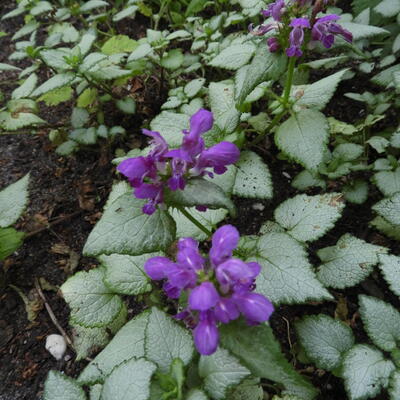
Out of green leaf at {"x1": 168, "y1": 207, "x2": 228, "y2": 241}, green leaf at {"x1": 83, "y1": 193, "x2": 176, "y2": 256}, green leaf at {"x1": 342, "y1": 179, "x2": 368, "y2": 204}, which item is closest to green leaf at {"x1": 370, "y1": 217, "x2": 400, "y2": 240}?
green leaf at {"x1": 342, "y1": 179, "x2": 368, "y2": 204}

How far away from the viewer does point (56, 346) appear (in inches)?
70.3

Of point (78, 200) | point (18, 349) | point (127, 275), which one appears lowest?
point (18, 349)

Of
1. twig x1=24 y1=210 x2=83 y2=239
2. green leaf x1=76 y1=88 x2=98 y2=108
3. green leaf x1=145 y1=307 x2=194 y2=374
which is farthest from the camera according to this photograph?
green leaf x1=76 y1=88 x2=98 y2=108

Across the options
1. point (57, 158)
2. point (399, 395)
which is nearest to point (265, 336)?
point (399, 395)

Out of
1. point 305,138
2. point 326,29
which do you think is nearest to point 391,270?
point 305,138

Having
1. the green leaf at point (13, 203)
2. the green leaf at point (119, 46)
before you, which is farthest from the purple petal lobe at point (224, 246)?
the green leaf at point (119, 46)

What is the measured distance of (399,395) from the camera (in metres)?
1.10

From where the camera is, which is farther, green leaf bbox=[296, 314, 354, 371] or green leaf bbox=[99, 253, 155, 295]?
green leaf bbox=[99, 253, 155, 295]

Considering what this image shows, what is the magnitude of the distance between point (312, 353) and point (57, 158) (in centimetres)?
200

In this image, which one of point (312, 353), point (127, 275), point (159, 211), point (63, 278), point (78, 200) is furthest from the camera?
point (78, 200)

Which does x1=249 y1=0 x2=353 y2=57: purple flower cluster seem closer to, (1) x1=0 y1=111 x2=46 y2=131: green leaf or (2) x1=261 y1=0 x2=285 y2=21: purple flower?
(2) x1=261 y1=0 x2=285 y2=21: purple flower

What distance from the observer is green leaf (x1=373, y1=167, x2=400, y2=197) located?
67.6 inches

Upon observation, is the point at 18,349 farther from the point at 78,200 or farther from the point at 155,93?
the point at 155,93

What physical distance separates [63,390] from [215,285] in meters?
0.65
